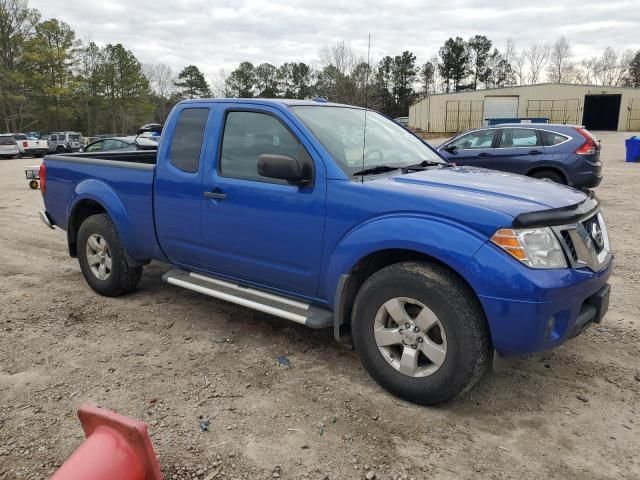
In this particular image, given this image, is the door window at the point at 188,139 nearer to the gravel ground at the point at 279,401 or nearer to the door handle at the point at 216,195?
the door handle at the point at 216,195

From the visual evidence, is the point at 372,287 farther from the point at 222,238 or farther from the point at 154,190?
the point at 154,190

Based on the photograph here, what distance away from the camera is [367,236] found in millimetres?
3166

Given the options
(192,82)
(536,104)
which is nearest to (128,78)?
(192,82)

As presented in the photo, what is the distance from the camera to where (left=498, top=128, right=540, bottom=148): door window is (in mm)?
10312

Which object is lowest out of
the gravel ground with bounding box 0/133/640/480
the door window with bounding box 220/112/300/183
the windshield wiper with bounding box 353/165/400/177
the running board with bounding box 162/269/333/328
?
the gravel ground with bounding box 0/133/640/480

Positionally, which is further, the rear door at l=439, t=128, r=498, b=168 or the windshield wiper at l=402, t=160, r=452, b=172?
the rear door at l=439, t=128, r=498, b=168

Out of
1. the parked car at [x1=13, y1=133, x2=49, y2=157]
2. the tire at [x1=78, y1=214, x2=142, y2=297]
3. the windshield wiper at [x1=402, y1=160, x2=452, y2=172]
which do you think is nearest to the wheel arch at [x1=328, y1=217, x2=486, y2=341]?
the windshield wiper at [x1=402, y1=160, x2=452, y2=172]

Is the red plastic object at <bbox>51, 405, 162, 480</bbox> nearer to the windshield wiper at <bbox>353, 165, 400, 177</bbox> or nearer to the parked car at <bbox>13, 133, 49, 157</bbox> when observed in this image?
the windshield wiper at <bbox>353, 165, 400, 177</bbox>

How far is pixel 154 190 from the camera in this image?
4.41 meters

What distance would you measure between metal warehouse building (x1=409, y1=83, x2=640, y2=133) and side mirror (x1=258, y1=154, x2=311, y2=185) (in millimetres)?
48473

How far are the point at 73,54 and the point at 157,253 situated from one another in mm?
56191

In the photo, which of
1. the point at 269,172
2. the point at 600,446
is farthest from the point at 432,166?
the point at 600,446

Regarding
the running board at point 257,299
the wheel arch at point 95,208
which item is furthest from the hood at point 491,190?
the wheel arch at point 95,208

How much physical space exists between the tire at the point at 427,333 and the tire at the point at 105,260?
8.65 feet
